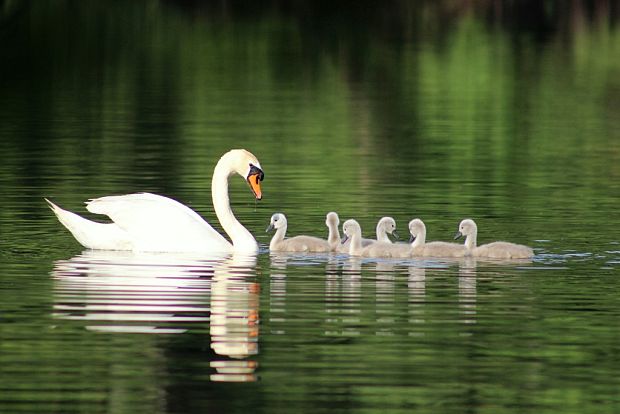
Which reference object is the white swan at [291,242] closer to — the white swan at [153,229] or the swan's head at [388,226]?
the white swan at [153,229]

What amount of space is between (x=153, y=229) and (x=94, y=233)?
64 centimetres

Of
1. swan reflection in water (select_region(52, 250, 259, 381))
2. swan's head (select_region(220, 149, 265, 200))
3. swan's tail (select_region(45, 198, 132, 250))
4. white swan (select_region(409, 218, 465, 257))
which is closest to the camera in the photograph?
swan reflection in water (select_region(52, 250, 259, 381))

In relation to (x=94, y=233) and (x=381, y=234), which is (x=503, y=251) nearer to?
(x=381, y=234)

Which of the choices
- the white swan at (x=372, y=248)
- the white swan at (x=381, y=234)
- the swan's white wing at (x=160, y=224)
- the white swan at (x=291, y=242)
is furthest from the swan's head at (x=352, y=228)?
the swan's white wing at (x=160, y=224)

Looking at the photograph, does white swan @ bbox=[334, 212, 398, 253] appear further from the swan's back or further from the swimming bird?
the swan's back

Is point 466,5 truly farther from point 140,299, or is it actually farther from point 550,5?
point 140,299

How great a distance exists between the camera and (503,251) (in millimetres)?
18422

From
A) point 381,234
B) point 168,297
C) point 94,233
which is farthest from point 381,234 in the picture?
point 168,297

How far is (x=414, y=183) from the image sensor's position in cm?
2577

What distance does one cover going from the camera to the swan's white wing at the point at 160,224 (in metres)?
19.3

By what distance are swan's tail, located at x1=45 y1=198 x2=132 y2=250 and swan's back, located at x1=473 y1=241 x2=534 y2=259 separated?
3.60 metres

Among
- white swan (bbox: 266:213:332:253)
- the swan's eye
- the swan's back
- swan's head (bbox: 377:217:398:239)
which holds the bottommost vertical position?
the swan's back

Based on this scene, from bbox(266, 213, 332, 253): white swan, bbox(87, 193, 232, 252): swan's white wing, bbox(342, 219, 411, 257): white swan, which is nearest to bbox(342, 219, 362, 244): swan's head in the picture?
bbox(342, 219, 411, 257): white swan

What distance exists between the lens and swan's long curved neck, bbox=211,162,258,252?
19328 millimetres
